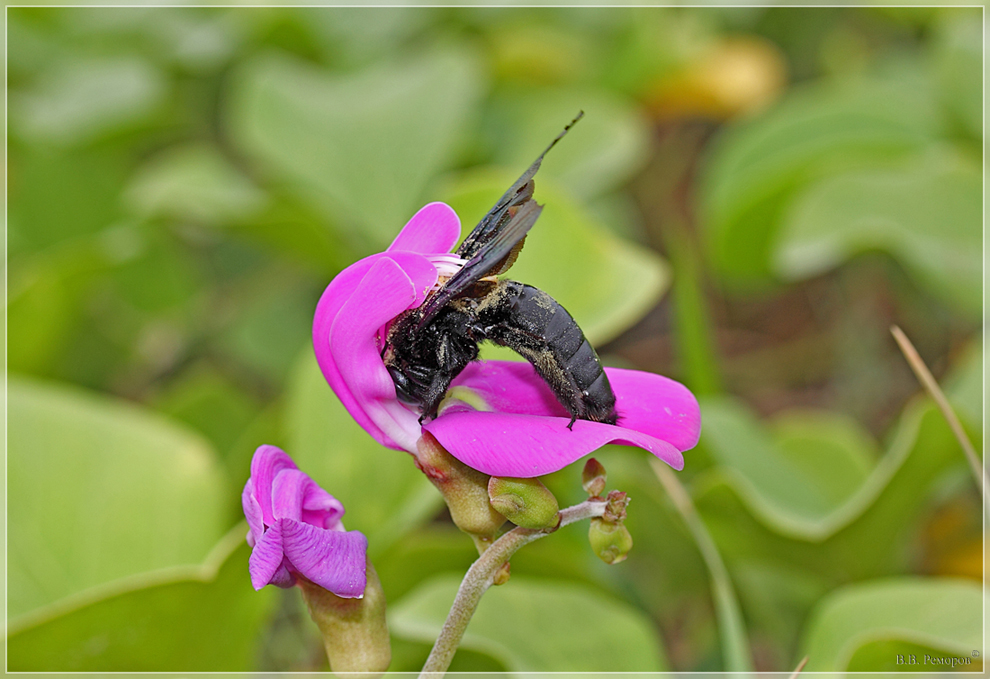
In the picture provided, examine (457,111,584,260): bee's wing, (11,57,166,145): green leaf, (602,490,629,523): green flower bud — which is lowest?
(11,57,166,145): green leaf

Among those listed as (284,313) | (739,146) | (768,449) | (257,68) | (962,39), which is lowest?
(284,313)

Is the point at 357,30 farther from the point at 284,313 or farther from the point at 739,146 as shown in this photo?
the point at 739,146

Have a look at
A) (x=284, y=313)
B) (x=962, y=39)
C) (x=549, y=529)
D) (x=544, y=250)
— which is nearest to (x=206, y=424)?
(x=284, y=313)

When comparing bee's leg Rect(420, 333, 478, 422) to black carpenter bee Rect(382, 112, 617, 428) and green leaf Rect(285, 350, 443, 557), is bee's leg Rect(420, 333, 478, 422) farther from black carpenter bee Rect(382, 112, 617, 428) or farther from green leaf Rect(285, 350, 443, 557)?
green leaf Rect(285, 350, 443, 557)

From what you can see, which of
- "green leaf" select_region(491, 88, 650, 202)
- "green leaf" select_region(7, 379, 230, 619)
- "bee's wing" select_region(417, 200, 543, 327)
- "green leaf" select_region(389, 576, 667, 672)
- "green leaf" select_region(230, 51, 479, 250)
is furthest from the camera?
"green leaf" select_region(491, 88, 650, 202)

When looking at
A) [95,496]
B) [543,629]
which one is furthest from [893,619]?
[95,496]

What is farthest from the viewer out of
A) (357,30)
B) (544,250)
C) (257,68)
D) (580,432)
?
(357,30)

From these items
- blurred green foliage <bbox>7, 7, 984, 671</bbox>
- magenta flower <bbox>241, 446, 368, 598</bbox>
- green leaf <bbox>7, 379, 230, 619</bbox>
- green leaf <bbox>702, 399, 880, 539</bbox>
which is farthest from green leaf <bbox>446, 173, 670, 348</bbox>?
magenta flower <bbox>241, 446, 368, 598</bbox>

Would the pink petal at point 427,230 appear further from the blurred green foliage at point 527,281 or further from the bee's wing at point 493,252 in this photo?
the blurred green foliage at point 527,281
